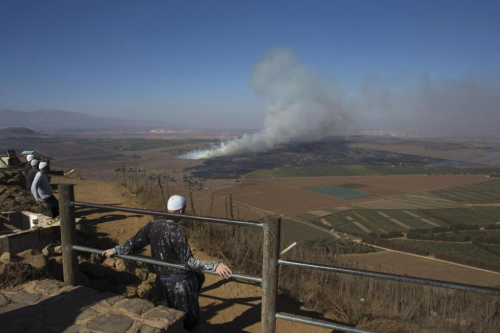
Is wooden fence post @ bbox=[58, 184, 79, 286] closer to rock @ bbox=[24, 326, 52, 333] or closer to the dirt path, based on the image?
rock @ bbox=[24, 326, 52, 333]

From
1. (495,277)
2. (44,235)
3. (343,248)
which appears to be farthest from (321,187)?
(44,235)

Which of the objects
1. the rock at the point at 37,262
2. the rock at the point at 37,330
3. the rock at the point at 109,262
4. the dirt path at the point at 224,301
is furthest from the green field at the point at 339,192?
the rock at the point at 37,330

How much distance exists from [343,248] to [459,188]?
31.3 m

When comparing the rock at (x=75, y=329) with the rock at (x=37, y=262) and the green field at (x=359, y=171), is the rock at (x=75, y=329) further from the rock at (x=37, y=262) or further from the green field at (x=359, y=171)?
the green field at (x=359, y=171)

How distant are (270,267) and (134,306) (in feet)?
4.77

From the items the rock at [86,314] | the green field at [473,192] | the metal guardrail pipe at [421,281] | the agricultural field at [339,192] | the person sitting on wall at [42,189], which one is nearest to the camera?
the metal guardrail pipe at [421,281]

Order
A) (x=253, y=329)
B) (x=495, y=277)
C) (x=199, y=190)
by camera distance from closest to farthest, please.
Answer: (x=253, y=329), (x=495, y=277), (x=199, y=190)

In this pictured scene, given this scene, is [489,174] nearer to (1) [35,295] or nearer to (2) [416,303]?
(2) [416,303]

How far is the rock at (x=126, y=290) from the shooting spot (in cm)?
436

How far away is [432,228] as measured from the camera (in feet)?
79.2

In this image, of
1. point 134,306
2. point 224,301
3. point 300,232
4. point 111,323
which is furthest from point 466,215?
point 111,323

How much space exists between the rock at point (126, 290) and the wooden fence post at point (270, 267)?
2.58 m

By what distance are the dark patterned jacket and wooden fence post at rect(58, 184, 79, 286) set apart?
648mm

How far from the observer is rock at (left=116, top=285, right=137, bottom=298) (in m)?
4.36
